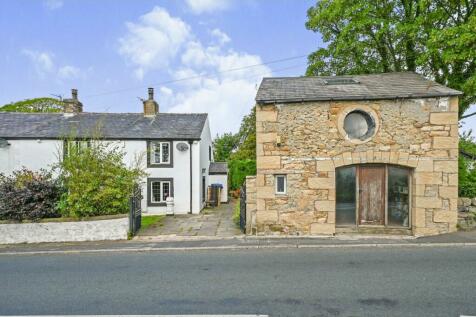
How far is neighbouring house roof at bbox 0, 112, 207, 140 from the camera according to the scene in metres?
17.9

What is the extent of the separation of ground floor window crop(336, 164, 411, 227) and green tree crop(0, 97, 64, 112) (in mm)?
43629

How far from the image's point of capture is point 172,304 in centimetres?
474

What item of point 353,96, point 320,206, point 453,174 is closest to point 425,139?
point 453,174

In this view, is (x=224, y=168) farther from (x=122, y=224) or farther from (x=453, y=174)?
(x=453, y=174)

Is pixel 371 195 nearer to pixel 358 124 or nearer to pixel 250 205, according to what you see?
pixel 358 124

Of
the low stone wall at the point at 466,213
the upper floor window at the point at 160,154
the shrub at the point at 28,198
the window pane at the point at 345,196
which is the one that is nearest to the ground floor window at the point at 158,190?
the upper floor window at the point at 160,154

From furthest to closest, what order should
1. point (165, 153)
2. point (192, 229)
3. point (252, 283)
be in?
1. point (165, 153)
2. point (192, 229)
3. point (252, 283)

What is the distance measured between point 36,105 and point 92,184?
4014 centimetres

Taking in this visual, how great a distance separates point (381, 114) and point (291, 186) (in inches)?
159

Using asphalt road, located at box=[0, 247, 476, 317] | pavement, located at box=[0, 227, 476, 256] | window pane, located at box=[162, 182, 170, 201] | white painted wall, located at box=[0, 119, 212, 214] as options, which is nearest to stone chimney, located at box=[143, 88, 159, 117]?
white painted wall, located at box=[0, 119, 212, 214]

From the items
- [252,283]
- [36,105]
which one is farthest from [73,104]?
[36,105]

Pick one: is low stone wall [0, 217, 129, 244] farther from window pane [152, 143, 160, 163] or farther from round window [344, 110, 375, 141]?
round window [344, 110, 375, 141]

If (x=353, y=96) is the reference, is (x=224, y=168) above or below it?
below

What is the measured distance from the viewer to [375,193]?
32.2 ft
